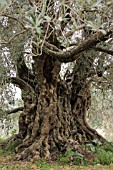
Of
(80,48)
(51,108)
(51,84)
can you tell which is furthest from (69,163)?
(80,48)

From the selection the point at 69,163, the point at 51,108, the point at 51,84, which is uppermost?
the point at 51,84

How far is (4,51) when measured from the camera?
18.0ft

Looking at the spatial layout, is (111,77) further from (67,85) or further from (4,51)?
(4,51)

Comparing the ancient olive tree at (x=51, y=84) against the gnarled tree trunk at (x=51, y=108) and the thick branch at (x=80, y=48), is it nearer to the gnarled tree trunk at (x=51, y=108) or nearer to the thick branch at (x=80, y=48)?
the gnarled tree trunk at (x=51, y=108)

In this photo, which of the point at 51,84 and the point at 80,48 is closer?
the point at 80,48

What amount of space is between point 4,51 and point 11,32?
→ 0.40m

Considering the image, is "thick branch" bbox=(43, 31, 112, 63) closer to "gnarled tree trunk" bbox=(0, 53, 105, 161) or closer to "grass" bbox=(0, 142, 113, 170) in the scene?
"gnarled tree trunk" bbox=(0, 53, 105, 161)

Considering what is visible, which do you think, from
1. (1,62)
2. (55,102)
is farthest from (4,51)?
(55,102)

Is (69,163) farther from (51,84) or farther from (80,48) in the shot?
(80,48)

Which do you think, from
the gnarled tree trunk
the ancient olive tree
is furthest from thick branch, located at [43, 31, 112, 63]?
the gnarled tree trunk

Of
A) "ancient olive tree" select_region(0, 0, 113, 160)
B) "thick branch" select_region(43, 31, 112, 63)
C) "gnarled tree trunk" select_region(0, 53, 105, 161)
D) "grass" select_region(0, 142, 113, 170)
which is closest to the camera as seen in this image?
"thick branch" select_region(43, 31, 112, 63)

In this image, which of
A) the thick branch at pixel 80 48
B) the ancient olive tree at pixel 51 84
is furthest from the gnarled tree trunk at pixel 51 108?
the thick branch at pixel 80 48

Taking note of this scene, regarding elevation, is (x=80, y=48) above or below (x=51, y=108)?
above

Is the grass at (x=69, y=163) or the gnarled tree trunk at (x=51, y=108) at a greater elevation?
the gnarled tree trunk at (x=51, y=108)
